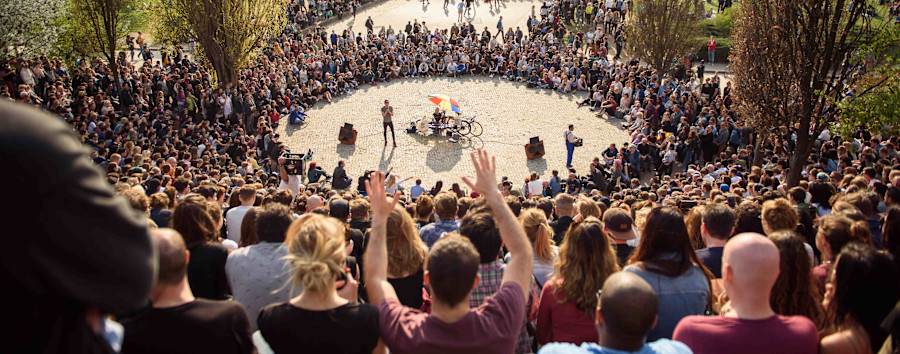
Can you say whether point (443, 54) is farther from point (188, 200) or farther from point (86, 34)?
point (188, 200)

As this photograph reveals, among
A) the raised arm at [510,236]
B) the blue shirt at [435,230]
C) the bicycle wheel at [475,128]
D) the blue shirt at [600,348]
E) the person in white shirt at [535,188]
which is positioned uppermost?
the raised arm at [510,236]

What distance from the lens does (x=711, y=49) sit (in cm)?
3069

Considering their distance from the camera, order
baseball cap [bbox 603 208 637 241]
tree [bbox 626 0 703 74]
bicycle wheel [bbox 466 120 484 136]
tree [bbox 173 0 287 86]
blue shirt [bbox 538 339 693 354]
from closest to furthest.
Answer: blue shirt [bbox 538 339 693 354], baseball cap [bbox 603 208 637 241], tree [bbox 173 0 287 86], bicycle wheel [bbox 466 120 484 136], tree [bbox 626 0 703 74]

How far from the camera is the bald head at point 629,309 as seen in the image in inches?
126

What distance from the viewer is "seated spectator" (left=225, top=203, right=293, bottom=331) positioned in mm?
4730

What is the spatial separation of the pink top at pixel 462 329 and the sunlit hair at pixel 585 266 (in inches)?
49.3

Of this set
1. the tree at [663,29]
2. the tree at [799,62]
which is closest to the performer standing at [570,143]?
the tree at [799,62]

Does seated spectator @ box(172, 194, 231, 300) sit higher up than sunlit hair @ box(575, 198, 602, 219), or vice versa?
seated spectator @ box(172, 194, 231, 300)

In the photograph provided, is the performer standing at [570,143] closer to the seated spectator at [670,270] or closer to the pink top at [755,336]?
the seated spectator at [670,270]

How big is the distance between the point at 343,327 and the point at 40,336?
1.66 metres

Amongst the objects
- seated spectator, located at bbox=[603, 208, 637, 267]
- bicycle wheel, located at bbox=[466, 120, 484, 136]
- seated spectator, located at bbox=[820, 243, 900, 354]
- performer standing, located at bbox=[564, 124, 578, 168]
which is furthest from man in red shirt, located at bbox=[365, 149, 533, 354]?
bicycle wheel, located at bbox=[466, 120, 484, 136]

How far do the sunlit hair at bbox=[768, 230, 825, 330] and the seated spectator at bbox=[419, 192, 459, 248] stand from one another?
329cm

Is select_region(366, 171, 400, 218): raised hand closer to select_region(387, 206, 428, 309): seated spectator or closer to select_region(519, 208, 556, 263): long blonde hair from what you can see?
select_region(387, 206, 428, 309): seated spectator

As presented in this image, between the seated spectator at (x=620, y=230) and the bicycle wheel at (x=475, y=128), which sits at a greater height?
the seated spectator at (x=620, y=230)
